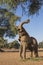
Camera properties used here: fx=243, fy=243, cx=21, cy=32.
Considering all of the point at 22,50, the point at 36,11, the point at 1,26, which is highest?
the point at 1,26

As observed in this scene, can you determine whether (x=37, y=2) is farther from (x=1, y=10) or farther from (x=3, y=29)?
(x=3, y=29)

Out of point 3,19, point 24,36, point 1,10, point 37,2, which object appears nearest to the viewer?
point 24,36

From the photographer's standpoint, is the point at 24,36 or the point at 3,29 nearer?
the point at 24,36

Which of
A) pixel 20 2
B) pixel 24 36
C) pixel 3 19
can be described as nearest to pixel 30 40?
pixel 24 36

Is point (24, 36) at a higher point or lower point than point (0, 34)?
lower

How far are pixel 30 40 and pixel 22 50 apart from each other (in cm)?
102

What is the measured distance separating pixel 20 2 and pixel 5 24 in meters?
23.0

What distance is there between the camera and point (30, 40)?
17.4 m

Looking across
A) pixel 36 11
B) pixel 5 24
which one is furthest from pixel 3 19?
pixel 36 11

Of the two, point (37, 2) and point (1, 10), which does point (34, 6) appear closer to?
point (37, 2)

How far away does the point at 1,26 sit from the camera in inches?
1615

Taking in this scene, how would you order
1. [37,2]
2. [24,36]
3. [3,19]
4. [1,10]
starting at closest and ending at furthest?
[24,36] → [37,2] → [1,10] → [3,19]

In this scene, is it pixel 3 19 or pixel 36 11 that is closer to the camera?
pixel 36 11

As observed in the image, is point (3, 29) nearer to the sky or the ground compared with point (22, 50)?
nearer to the sky
